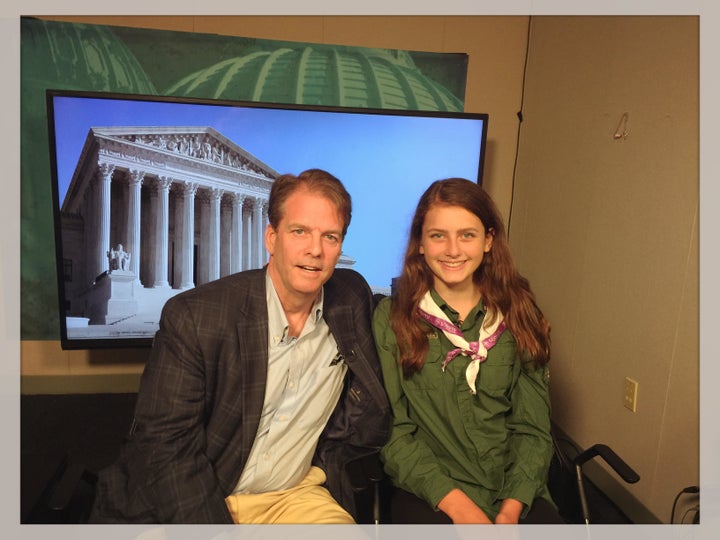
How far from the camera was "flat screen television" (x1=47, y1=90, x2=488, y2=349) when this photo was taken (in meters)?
2.62

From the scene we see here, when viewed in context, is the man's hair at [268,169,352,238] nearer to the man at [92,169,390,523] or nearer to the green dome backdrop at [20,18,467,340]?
the man at [92,169,390,523]

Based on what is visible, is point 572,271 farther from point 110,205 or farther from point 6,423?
point 6,423

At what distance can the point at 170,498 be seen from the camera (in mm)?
1411

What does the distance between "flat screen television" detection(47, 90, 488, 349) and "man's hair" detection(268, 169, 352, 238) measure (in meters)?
1.20

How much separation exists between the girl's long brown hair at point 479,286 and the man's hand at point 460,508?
0.39 metres

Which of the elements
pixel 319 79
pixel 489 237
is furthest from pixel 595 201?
pixel 319 79

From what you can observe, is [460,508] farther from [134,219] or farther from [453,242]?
[134,219]

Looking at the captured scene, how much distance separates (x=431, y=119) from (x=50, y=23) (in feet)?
6.83

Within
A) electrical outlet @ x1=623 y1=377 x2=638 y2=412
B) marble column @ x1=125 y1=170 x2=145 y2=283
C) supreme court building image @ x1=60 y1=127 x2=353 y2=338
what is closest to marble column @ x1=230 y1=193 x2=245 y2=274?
supreme court building image @ x1=60 y1=127 x2=353 y2=338

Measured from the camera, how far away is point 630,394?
233 cm

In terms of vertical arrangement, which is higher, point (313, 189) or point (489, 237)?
point (313, 189)

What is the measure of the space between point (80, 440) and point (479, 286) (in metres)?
2.32

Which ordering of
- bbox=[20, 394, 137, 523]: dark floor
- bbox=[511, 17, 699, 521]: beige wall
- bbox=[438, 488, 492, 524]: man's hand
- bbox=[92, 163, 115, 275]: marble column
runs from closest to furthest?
bbox=[438, 488, 492, 524]: man's hand, bbox=[511, 17, 699, 521]: beige wall, bbox=[92, 163, 115, 275]: marble column, bbox=[20, 394, 137, 523]: dark floor

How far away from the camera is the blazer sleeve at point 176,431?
1.42 m
